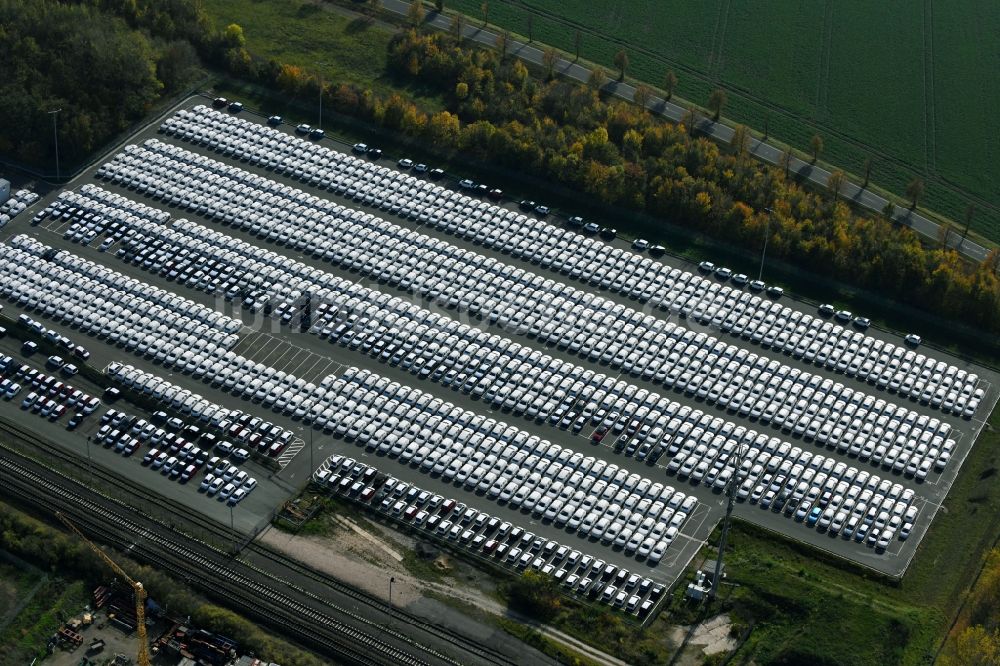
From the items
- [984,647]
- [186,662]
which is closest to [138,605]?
[186,662]

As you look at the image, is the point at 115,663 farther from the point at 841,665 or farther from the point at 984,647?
the point at 984,647

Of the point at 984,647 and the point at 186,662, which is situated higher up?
the point at 984,647

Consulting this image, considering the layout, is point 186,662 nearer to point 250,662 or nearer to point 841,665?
point 250,662

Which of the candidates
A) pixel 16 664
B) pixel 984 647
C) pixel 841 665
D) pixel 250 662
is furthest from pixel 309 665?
pixel 984 647

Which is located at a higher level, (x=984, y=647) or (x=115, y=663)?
(x=984, y=647)

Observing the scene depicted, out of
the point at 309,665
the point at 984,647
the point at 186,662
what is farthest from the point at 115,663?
the point at 984,647

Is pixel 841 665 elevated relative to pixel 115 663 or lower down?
elevated

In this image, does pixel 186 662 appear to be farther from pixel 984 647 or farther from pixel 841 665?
pixel 984 647
